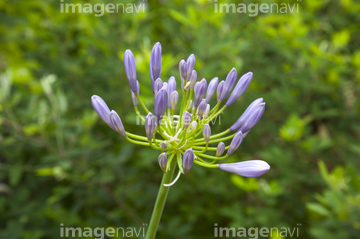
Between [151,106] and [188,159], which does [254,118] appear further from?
[151,106]

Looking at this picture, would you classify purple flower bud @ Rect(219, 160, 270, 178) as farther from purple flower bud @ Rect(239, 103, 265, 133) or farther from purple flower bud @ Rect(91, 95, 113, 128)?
purple flower bud @ Rect(91, 95, 113, 128)

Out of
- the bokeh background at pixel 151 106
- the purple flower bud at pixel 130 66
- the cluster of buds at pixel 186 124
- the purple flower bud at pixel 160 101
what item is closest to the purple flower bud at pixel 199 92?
the cluster of buds at pixel 186 124

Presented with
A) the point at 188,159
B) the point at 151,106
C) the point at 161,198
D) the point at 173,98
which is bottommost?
the point at 161,198

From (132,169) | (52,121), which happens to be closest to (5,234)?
(52,121)

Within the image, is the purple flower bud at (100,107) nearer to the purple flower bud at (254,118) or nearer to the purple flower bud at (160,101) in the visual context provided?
the purple flower bud at (160,101)

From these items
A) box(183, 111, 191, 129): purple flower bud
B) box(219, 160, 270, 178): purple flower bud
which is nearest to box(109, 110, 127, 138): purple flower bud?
box(183, 111, 191, 129): purple flower bud

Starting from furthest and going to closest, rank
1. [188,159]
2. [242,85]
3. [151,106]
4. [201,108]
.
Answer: [151,106]
[242,85]
[201,108]
[188,159]

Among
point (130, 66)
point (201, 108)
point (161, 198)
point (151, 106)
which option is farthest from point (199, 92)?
point (151, 106)

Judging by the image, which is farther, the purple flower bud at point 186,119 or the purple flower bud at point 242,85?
the purple flower bud at point 242,85
